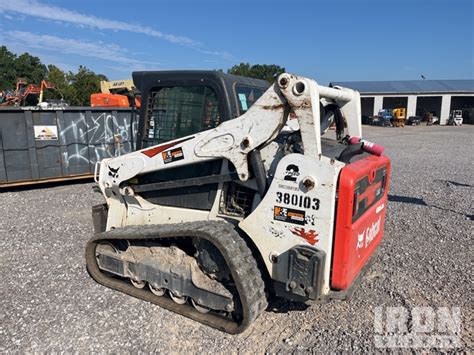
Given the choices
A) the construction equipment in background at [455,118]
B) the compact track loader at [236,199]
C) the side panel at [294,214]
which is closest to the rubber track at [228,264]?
the compact track loader at [236,199]

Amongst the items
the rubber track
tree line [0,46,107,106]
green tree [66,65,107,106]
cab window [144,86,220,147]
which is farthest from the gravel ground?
tree line [0,46,107,106]

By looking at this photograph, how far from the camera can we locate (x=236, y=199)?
3.68 metres

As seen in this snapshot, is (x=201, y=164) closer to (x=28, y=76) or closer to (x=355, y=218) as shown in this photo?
(x=355, y=218)

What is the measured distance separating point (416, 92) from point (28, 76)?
56.6 meters

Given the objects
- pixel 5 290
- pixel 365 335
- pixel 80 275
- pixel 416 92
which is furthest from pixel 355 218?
pixel 416 92

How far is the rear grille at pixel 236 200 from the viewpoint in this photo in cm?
361

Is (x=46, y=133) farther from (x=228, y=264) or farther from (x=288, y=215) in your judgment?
(x=288, y=215)

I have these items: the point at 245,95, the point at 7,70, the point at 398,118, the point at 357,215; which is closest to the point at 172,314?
the point at 357,215

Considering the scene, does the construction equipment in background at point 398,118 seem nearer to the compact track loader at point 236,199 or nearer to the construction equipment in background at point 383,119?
the construction equipment in background at point 383,119

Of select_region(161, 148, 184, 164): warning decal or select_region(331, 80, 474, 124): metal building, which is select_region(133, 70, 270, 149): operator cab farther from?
select_region(331, 80, 474, 124): metal building

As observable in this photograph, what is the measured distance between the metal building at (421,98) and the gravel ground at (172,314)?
44.6 metres

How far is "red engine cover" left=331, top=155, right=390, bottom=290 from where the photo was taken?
303 cm

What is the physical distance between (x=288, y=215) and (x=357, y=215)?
→ 67 cm

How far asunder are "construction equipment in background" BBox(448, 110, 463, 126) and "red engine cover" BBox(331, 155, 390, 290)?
4564 centimetres
